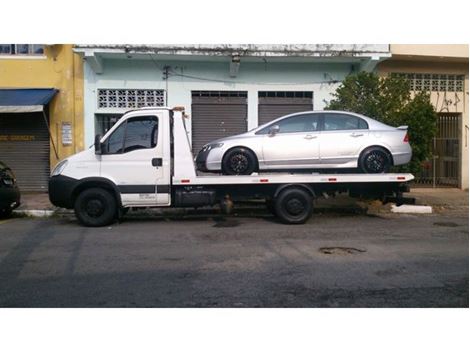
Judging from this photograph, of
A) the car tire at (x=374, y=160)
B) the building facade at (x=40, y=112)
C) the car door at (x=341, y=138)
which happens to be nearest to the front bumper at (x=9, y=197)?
the building facade at (x=40, y=112)

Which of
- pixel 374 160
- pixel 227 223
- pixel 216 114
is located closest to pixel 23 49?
pixel 216 114

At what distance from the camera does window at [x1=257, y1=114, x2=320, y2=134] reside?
940 cm

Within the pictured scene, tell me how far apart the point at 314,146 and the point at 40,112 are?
947 centimetres

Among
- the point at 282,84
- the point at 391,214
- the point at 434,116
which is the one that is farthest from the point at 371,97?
the point at 282,84

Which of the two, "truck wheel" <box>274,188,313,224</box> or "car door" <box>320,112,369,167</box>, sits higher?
"car door" <box>320,112,369,167</box>

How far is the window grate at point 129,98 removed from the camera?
14805mm

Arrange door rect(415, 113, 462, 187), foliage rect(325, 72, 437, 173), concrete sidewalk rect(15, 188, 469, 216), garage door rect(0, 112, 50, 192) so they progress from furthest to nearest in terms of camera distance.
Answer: door rect(415, 113, 462, 187), garage door rect(0, 112, 50, 192), concrete sidewalk rect(15, 188, 469, 216), foliage rect(325, 72, 437, 173)

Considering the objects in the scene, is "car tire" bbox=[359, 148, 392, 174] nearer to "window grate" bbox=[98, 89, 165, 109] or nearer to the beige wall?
the beige wall

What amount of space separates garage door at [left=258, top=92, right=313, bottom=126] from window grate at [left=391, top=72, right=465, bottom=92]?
11.2 feet

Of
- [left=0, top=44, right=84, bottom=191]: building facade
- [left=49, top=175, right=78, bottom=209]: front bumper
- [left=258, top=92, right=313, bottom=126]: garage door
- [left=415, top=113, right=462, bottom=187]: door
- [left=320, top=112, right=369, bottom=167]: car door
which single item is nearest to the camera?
[left=49, top=175, right=78, bottom=209]: front bumper

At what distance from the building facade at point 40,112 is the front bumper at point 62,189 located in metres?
5.57

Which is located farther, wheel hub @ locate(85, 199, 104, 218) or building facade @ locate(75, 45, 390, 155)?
building facade @ locate(75, 45, 390, 155)

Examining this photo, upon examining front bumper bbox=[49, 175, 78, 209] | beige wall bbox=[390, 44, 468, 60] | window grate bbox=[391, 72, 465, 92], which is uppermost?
beige wall bbox=[390, 44, 468, 60]

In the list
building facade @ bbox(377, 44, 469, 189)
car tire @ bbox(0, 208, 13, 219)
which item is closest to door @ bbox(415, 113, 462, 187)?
building facade @ bbox(377, 44, 469, 189)
